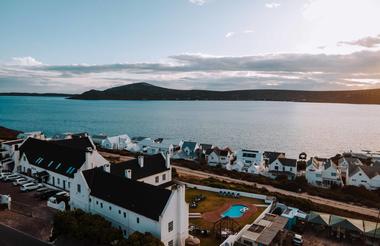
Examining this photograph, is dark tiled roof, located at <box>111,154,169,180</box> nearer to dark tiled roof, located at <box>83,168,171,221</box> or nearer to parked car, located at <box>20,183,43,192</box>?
dark tiled roof, located at <box>83,168,171,221</box>

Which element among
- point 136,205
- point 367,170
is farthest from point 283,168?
point 136,205

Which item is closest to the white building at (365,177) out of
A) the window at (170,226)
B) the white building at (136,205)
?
the white building at (136,205)

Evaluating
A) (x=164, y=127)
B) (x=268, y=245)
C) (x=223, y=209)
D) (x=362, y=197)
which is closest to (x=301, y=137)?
(x=164, y=127)

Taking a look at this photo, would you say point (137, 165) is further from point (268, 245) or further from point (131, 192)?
point (268, 245)

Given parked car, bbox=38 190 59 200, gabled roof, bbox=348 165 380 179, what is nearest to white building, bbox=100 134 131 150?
parked car, bbox=38 190 59 200

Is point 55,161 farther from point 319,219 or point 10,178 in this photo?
point 319,219
